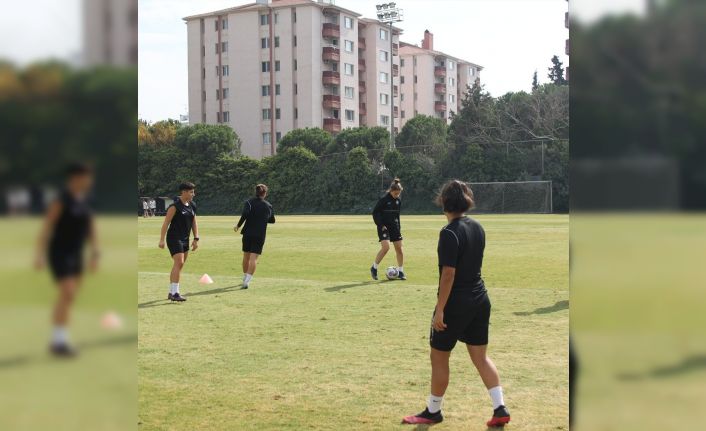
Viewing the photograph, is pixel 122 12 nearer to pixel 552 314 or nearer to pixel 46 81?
pixel 46 81

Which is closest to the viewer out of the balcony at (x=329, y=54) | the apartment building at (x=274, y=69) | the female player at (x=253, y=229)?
the female player at (x=253, y=229)

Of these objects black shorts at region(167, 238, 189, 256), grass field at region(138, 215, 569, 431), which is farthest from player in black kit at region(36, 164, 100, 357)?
black shorts at region(167, 238, 189, 256)

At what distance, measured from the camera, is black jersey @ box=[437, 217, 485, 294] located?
5211mm

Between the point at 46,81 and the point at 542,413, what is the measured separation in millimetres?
5071

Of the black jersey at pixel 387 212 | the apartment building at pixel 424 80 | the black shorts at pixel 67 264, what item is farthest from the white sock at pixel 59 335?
the apartment building at pixel 424 80

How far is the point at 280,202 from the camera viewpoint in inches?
2518

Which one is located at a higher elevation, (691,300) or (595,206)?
(595,206)

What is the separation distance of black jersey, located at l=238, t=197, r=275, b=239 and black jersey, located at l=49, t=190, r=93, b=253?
1240 centimetres

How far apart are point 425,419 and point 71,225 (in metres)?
4.42

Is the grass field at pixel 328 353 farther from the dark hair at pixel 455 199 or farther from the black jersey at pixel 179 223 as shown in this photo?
the dark hair at pixel 455 199

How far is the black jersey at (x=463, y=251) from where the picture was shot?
5211mm

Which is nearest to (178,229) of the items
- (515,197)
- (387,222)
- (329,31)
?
(387,222)

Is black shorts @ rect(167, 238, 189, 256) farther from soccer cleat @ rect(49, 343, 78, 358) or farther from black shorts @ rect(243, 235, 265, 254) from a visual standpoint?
soccer cleat @ rect(49, 343, 78, 358)

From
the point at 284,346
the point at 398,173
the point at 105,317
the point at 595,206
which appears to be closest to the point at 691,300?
the point at 595,206
